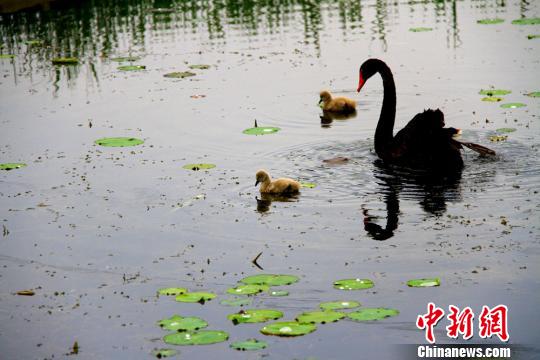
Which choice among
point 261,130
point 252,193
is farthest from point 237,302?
point 261,130

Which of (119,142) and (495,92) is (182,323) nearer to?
(119,142)

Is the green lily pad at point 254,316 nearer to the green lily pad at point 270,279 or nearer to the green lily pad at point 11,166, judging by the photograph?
the green lily pad at point 270,279

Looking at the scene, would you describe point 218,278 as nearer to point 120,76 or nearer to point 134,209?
point 134,209

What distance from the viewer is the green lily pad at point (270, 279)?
6609 mm

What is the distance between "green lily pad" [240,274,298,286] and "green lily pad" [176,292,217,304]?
0.31 metres

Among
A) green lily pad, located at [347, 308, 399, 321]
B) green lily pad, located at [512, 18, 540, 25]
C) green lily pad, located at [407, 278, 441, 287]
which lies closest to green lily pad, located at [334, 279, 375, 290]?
green lily pad, located at [407, 278, 441, 287]

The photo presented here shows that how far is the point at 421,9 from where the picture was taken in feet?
63.3

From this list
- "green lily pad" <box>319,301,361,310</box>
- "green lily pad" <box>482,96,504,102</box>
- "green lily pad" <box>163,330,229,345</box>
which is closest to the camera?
"green lily pad" <box>163,330,229,345</box>

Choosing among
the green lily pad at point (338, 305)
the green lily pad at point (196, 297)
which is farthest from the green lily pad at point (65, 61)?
the green lily pad at point (338, 305)

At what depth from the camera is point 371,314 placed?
6.00m

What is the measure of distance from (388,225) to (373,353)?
2258 mm

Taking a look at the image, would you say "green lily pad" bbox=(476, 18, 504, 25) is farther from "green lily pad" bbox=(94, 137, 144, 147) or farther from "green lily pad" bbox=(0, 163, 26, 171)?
"green lily pad" bbox=(0, 163, 26, 171)

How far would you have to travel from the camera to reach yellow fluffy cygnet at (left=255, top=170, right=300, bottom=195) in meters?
8.61

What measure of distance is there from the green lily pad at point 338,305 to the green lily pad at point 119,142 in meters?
4.87
